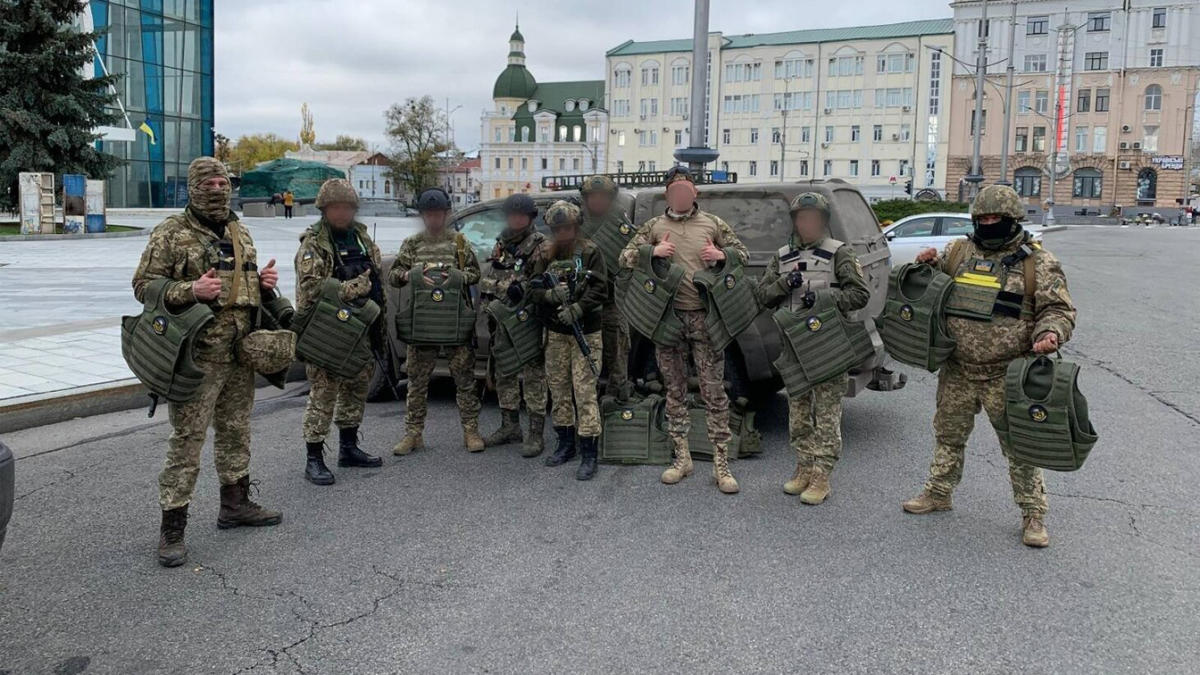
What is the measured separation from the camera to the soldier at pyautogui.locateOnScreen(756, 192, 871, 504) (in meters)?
5.19

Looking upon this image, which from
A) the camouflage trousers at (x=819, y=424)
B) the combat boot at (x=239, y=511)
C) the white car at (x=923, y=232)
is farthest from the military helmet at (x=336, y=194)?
the white car at (x=923, y=232)

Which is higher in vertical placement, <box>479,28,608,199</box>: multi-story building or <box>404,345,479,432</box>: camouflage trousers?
<box>479,28,608,199</box>: multi-story building

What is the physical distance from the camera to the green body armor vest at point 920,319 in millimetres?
4695

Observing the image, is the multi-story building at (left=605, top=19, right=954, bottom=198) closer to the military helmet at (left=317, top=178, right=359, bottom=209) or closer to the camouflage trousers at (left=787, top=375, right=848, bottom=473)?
the camouflage trousers at (left=787, top=375, right=848, bottom=473)

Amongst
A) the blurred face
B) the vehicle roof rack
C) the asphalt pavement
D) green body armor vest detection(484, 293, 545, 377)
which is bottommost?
the asphalt pavement

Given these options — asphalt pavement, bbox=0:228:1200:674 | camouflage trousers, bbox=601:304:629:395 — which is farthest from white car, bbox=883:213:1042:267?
camouflage trousers, bbox=601:304:629:395

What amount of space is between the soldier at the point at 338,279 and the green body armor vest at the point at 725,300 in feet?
6.68

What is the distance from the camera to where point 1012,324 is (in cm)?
456

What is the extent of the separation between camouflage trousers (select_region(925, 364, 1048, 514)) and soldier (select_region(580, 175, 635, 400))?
2.12 metres

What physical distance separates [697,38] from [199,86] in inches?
1639

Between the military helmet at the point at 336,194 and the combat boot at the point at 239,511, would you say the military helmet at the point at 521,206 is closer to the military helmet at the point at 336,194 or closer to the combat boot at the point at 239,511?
the military helmet at the point at 336,194

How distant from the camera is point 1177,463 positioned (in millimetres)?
5945

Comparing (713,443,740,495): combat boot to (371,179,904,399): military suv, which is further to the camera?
(371,179,904,399): military suv

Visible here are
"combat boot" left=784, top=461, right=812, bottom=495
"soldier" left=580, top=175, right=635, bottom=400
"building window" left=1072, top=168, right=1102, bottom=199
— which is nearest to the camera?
"combat boot" left=784, top=461, right=812, bottom=495
